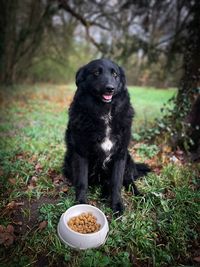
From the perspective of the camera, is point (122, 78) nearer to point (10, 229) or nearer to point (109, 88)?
point (109, 88)

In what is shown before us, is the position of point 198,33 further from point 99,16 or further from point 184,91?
point 99,16

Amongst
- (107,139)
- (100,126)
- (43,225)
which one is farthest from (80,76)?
(43,225)

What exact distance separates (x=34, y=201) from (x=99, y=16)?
894 centimetres

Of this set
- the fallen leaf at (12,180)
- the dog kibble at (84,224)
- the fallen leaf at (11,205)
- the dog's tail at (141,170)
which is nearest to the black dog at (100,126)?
the dog kibble at (84,224)

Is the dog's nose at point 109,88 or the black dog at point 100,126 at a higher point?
the dog's nose at point 109,88

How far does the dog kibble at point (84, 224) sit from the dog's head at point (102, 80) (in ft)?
3.89

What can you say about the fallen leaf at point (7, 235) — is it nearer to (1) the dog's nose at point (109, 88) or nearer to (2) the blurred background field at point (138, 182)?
(2) the blurred background field at point (138, 182)

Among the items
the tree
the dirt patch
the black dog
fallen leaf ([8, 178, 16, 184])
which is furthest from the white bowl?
the tree

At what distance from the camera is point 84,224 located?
2.22 m

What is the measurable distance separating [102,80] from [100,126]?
19.2 inches

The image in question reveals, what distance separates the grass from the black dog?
294mm

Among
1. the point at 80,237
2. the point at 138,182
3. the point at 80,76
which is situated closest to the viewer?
the point at 80,237

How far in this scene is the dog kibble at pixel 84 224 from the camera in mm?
2176

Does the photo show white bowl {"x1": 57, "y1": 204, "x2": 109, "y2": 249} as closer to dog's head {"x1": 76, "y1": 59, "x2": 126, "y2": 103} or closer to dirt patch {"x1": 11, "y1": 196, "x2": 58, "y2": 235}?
dirt patch {"x1": 11, "y1": 196, "x2": 58, "y2": 235}
